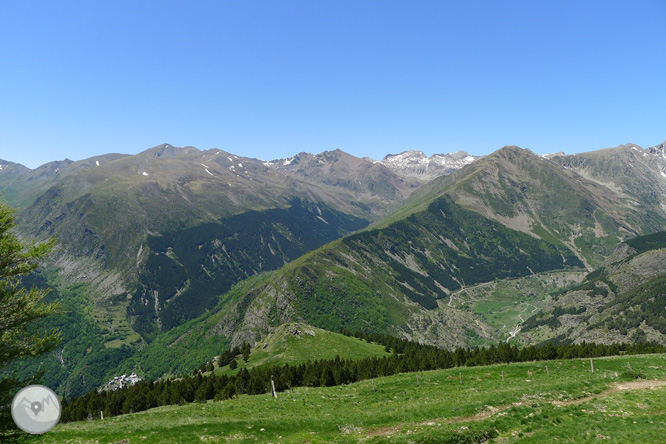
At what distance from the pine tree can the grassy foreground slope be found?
26.2 ft

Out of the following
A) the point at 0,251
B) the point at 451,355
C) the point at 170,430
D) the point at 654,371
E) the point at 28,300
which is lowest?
the point at 451,355

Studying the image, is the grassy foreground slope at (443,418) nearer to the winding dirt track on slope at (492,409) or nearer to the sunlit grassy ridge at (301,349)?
the winding dirt track on slope at (492,409)

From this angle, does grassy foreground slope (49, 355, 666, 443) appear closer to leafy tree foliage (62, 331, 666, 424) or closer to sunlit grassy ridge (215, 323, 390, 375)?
leafy tree foliage (62, 331, 666, 424)

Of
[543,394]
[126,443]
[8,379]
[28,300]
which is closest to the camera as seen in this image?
[8,379]

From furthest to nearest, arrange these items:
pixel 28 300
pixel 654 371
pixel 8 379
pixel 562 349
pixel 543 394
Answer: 1. pixel 562 349
2. pixel 654 371
3. pixel 543 394
4. pixel 28 300
5. pixel 8 379

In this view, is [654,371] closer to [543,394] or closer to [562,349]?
[543,394]

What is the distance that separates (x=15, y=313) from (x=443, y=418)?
126 ft

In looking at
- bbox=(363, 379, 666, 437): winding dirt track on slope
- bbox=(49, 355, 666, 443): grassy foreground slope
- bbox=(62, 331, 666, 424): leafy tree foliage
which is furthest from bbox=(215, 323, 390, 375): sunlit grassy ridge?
bbox=(363, 379, 666, 437): winding dirt track on slope

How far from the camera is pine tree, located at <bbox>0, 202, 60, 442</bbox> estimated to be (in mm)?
26203

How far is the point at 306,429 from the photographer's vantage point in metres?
34.0

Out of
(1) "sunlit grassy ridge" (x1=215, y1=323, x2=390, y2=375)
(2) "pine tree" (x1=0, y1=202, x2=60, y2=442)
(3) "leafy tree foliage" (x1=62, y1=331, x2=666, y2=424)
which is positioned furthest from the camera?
(1) "sunlit grassy ridge" (x1=215, y1=323, x2=390, y2=375)

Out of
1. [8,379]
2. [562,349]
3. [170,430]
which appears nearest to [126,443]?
[170,430]

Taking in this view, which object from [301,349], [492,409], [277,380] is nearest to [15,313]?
[492,409]

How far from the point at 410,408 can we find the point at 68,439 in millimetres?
33266
